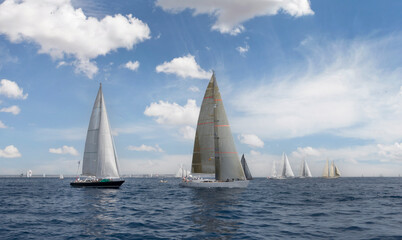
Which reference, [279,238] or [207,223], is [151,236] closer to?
[207,223]

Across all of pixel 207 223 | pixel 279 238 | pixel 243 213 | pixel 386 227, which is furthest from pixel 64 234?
pixel 386 227

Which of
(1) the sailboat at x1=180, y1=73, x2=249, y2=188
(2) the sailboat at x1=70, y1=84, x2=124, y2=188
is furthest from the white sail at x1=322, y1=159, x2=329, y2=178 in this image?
(2) the sailboat at x1=70, y1=84, x2=124, y2=188

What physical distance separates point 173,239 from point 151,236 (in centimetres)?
176

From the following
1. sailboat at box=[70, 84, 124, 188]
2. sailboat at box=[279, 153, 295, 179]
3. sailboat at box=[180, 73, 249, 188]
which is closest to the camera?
sailboat at box=[180, 73, 249, 188]

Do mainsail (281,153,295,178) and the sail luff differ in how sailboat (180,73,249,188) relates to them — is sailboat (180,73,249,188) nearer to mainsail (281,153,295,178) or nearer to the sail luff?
the sail luff

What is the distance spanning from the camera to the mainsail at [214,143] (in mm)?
51844

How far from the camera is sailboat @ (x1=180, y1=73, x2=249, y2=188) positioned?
51.7m

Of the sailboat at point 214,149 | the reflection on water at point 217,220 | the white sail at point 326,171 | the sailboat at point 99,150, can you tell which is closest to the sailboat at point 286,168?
the white sail at point 326,171

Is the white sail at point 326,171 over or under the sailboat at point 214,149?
under

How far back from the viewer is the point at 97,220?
22531 millimetres

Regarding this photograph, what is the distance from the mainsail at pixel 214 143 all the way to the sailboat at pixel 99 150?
53.0 feet

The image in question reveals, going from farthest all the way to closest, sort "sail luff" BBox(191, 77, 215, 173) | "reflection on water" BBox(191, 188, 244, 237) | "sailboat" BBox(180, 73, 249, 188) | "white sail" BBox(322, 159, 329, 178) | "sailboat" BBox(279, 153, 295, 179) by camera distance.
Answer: "white sail" BBox(322, 159, 329, 178) < "sailboat" BBox(279, 153, 295, 179) < "sail luff" BBox(191, 77, 215, 173) < "sailboat" BBox(180, 73, 249, 188) < "reflection on water" BBox(191, 188, 244, 237)

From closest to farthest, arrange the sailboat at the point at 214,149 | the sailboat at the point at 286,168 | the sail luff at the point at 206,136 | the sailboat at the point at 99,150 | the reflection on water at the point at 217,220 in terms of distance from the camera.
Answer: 1. the reflection on water at the point at 217,220
2. the sailboat at the point at 214,149
3. the sail luff at the point at 206,136
4. the sailboat at the point at 99,150
5. the sailboat at the point at 286,168

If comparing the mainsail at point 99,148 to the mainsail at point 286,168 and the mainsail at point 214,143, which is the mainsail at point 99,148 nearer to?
the mainsail at point 214,143
